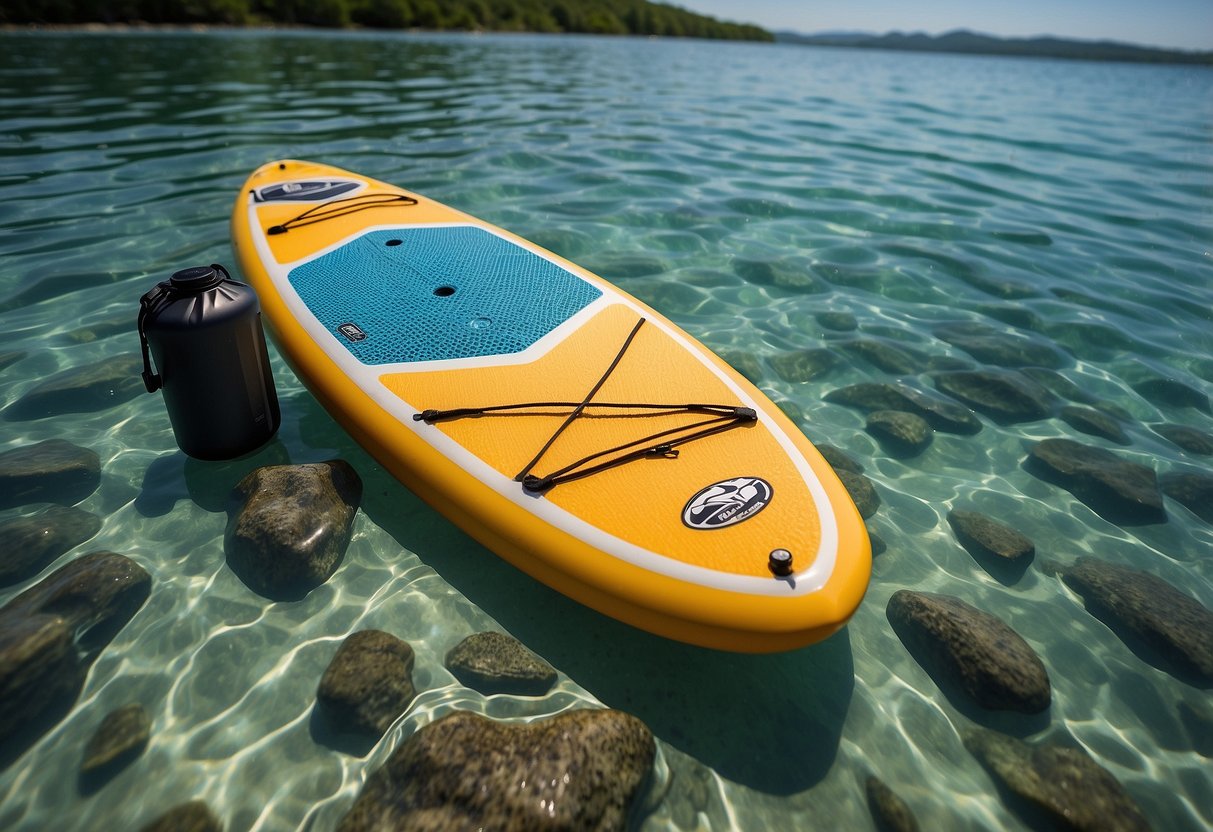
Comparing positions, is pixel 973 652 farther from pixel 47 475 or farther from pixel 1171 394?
pixel 47 475

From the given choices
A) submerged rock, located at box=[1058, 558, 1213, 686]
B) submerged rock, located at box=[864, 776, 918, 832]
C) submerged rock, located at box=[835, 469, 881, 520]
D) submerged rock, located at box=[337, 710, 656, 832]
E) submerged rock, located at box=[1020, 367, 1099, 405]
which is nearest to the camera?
submerged rock, located at box=[337, 710, 656, 832]

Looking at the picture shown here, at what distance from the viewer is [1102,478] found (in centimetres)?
421

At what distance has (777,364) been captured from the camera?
17.6ft

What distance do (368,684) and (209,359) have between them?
1.86 metres

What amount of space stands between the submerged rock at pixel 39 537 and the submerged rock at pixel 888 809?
4.09 m

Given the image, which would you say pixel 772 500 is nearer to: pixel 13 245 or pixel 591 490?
pixel 591 490

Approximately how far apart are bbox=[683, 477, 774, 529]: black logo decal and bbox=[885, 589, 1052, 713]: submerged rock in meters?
1.00

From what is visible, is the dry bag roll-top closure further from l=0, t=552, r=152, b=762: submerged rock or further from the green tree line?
the green tree line

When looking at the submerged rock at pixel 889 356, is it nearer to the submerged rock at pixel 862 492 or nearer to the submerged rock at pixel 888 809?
the submerged rock at pixel 862 492

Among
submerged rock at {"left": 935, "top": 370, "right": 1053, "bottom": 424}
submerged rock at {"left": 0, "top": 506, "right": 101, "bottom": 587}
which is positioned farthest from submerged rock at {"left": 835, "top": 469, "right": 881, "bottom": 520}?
submerged rock at {"left": 0, "top": 506, "right": 101, "bottom": 587}

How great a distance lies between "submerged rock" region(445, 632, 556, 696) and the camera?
292 cm

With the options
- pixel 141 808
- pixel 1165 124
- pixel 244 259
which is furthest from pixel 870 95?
pixel 141 808

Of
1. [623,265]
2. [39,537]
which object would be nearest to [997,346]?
[623,265]

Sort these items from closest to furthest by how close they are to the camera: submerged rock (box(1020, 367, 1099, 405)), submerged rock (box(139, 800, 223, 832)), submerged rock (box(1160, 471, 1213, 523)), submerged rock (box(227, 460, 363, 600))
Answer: submerged rock (box(139, 800, 223, 832)) → submerged rock (box(227, 460, 363, 600)) → submerged rock (box(1160, 471, 1213, 523)) → submerged rock (box(1020, 367, 1099, 405))
